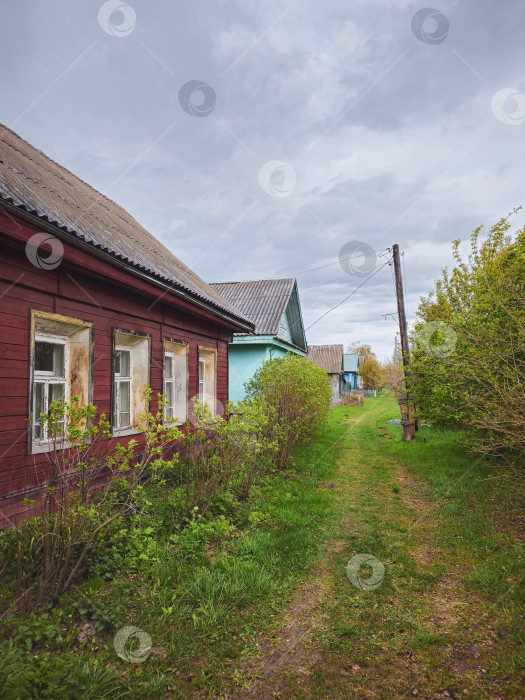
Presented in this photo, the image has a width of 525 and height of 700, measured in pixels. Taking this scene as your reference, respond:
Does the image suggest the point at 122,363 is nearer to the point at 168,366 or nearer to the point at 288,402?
the point at 168,366

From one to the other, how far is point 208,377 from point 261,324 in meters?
4.85

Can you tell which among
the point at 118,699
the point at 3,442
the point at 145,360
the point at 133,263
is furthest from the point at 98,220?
the point at 118,699

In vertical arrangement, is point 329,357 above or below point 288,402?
above

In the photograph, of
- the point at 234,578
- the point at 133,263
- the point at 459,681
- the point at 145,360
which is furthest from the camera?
the point at 145,360

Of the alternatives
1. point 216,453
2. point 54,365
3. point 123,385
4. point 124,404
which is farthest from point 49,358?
point 216,453

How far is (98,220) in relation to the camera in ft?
20.3

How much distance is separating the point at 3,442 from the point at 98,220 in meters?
4.08

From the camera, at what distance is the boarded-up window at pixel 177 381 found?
23.6 feet

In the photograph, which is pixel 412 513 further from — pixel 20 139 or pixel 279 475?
pixel 20 139

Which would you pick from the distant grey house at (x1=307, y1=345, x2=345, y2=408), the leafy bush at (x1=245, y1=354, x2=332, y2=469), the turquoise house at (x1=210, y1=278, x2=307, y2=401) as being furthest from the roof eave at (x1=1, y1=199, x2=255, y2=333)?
the distant grey house at (x1=307, y1=345, x2=345, y2=408)

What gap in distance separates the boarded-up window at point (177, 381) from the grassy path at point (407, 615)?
3.52 metres

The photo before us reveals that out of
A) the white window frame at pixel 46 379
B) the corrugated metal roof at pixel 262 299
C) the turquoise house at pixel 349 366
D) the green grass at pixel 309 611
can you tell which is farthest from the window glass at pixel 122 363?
the turquoise house at pixel 349 366

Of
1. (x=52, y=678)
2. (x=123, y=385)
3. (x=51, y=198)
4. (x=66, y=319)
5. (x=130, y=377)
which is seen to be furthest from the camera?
(x=130, y=377)

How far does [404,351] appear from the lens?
11414 mm
